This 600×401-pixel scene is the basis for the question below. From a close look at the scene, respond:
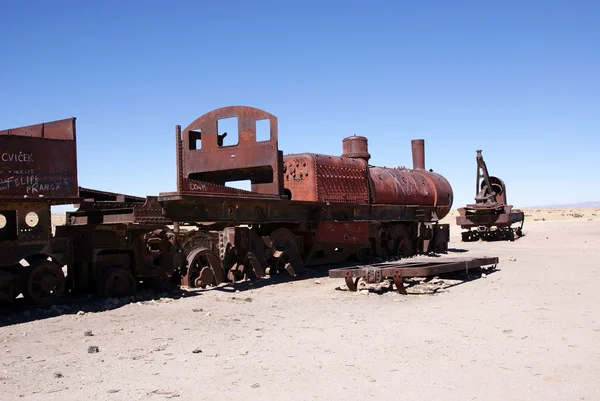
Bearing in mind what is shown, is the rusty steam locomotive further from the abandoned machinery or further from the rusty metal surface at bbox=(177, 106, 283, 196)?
the abandoned machinery

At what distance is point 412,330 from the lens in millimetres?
7504

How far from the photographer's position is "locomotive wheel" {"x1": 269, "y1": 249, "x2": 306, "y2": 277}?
1366 cm

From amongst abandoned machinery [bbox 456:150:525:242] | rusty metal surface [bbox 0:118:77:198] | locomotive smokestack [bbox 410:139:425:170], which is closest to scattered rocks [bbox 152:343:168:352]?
rusty metal surface [bbox 0:118:77:198]

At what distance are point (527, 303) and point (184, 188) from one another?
584 centimetres

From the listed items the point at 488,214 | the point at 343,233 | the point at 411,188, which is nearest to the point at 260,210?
the point at 343,233

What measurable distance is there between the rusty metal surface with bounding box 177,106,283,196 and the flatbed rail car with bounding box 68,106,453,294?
2 centimetres

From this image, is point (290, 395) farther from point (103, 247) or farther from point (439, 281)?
point (439, 281)

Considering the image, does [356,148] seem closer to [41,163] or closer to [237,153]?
[237,153]

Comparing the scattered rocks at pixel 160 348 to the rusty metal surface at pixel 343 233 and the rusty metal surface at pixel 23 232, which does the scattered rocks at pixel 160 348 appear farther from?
the rusty metal surface at pixel 343 233

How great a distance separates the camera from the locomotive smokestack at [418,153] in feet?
69.0

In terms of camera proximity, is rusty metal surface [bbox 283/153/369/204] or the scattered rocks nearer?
the scattered rocks

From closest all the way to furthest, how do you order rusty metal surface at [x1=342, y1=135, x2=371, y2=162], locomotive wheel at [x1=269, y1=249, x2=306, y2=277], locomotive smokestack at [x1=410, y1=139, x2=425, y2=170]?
locomotive wheel at [x1=269, y1=249, x2=306, y2=277] → rusty metal surface at [x1=342, y1=135, x2=371, y2=162] → locomotive smokestack at [x1=410, y1=139, x2=425, y2=170]

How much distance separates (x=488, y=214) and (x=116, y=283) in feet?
61.1

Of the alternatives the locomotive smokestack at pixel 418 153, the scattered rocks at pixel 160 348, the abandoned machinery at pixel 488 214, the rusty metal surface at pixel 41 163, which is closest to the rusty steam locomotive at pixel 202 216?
the rusty metal surface at pixel 41 163
